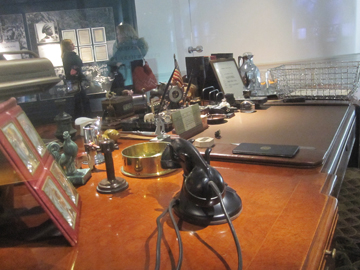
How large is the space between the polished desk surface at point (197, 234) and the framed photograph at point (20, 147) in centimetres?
7

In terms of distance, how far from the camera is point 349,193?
1.82 meters

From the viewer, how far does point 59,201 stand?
0.60 meters

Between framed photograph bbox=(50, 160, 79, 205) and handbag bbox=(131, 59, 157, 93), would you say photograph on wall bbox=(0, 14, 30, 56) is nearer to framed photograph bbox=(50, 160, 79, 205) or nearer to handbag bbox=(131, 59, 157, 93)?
framed photograph bbox=(50, 160, 79, 205)

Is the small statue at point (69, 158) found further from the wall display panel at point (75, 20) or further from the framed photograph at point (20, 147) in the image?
the wall display panel at point (75, 20)

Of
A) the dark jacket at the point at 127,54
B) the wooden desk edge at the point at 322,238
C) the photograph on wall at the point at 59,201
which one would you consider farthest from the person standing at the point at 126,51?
the wooden desk edge at the point at 322,238

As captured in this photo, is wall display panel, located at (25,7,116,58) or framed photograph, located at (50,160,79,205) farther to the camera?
wall display panel, located at (25,7,116,58)

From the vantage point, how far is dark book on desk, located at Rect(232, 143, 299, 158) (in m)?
0.91

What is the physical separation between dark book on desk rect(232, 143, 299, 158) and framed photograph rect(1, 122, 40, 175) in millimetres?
582

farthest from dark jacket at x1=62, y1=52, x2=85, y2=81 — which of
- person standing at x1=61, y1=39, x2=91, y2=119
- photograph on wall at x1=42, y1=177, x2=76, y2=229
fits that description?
photograph on wall at x1=42, y1=177, x2=76, y2=229

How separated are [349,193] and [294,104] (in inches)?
24.5

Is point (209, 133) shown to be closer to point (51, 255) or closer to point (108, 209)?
point (108, 209)

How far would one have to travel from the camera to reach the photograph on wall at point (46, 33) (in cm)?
97

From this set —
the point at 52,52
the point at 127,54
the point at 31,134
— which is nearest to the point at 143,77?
Answer: the point at 127,54

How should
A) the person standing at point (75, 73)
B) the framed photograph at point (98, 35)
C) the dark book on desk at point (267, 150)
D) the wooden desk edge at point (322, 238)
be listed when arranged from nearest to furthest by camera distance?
the wooden desk edge at point (322, 238)
the dark book on desk at point (267, 150)
the person standing at point (75, 73)
the framed photograph at point (98, 35)
